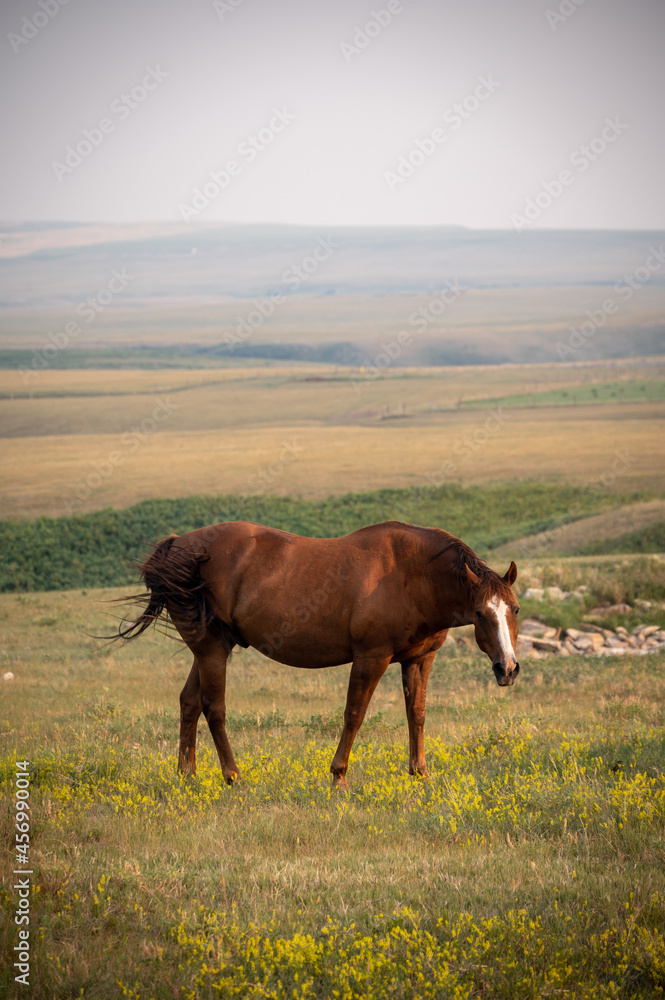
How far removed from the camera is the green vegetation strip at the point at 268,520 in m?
29.8

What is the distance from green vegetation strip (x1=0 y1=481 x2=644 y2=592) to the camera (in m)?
29.8

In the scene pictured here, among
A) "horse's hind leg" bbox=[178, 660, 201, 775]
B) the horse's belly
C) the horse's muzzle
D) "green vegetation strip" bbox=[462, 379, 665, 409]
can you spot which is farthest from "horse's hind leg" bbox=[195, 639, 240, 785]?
"green vegetation strip" bbox=[462, 379, 665, 409]

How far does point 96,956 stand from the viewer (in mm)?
4637

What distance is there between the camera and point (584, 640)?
53.5ft

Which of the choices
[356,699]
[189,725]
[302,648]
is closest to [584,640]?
[356,699]

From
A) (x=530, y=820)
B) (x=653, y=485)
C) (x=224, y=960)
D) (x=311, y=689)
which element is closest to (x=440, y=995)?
(x=224, y=960)

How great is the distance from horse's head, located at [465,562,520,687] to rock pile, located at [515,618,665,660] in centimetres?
832

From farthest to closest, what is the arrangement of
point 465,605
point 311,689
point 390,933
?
point 311,689
point 465,605
point 390,933

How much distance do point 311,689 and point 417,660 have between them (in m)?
5.34

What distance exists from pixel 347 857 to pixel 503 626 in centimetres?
215

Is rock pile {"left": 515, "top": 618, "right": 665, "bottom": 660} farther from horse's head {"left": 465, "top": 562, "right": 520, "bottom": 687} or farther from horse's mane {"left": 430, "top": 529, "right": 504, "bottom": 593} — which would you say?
horse's head {"left": 465, "top": 562, "right": 520, "bottom": 687}

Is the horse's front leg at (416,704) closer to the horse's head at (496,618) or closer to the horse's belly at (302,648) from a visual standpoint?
the horse's belly at (302,648)

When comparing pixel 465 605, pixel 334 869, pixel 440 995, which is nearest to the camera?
pixel 440 995

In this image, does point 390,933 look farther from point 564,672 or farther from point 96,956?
point 564,672
